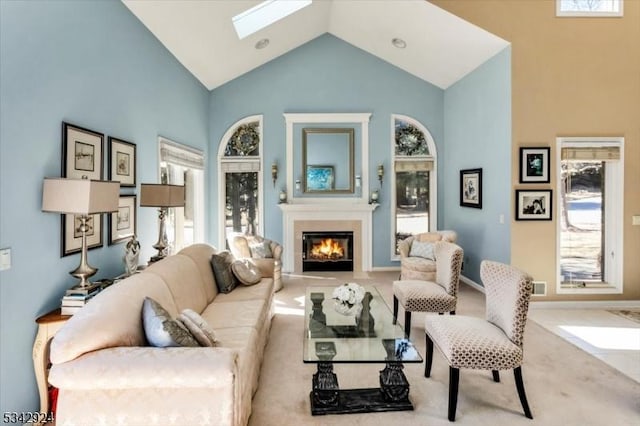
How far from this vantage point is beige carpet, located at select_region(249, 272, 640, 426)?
258cm

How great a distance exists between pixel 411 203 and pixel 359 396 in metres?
5.15

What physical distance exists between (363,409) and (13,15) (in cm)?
333

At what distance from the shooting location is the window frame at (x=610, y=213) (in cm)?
506

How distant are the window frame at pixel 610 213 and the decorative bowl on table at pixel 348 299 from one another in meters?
3.26

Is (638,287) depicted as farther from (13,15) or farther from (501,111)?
(13,15)

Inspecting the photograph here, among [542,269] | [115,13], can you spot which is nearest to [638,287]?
[542,269]

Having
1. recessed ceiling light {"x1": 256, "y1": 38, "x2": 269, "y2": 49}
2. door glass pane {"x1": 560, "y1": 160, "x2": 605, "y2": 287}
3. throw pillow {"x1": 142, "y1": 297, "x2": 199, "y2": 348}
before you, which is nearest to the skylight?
recessed ceiling light {"x1": 256, "y1": 38, "x2": 269, "y2": 49}

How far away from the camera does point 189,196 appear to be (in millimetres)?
6562

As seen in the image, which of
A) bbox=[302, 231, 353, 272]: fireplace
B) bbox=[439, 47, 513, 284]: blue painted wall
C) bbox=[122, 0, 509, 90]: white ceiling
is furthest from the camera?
bbox=[302, 231, 353, 272]: fireplace

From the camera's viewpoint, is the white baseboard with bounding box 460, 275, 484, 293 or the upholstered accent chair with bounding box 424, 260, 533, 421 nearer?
the upholstered accent chair with bounding box 424, 260, 533, 421

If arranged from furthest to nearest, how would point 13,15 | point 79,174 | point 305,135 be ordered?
point 305,135, point 79,174, point 13,15

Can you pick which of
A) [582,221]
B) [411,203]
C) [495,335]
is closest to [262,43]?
[411,203]

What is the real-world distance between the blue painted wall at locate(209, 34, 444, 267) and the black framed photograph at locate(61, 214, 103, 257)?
3984 mm

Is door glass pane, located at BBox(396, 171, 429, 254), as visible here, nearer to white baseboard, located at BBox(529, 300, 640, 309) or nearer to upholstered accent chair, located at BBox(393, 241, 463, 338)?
white baseboard, located at BBox(529, 300, 640, 309)
